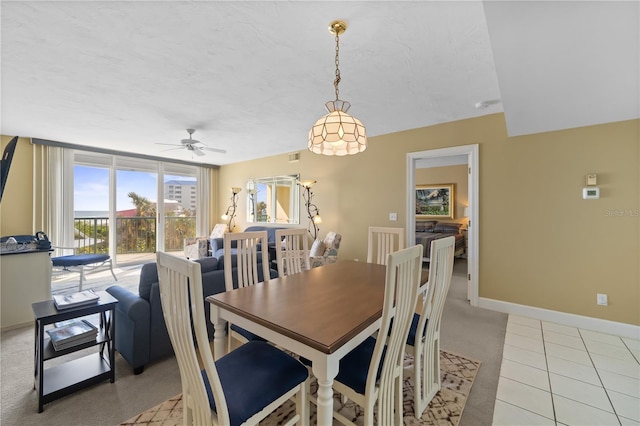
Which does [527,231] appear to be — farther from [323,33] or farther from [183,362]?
[183,362]

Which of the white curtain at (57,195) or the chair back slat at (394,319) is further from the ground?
the white curtain at (57,195)

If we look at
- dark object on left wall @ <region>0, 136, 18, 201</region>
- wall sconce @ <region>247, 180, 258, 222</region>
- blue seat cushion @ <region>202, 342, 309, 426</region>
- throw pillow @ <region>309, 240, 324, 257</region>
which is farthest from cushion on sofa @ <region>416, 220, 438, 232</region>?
dark object on left wall @ <region>0, 136, 18, 201</region>

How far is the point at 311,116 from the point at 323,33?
163cm

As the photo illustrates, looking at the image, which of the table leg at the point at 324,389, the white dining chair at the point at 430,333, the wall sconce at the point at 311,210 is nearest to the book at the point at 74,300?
the table leg at the point at 324,389

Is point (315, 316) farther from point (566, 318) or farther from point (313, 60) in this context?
point (566, 318)

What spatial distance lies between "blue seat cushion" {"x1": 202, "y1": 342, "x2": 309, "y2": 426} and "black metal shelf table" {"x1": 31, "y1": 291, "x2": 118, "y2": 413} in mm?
1169

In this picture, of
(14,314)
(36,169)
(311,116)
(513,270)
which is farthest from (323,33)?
(36,169)

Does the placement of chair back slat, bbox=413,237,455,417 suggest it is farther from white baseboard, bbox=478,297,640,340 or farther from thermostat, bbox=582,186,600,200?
thermostat, bbox=582,186,600,200

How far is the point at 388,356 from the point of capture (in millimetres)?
1232

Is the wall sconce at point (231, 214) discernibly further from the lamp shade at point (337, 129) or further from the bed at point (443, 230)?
the lamp shade at point (337, 129)

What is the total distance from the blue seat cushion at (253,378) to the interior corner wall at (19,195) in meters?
5.37

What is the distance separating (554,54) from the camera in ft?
6.35

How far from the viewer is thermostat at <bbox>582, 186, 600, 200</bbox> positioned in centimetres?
272

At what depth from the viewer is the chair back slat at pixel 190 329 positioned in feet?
3.08
